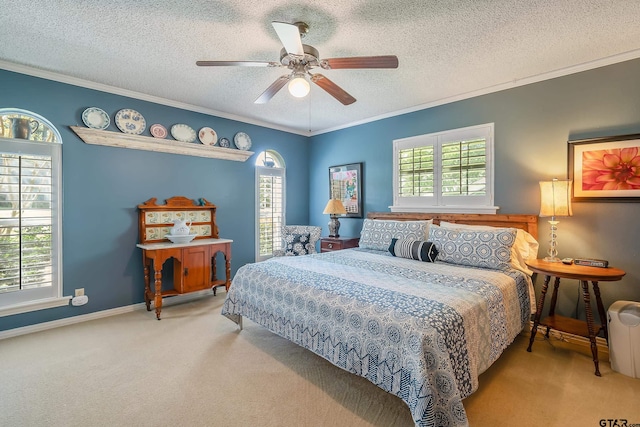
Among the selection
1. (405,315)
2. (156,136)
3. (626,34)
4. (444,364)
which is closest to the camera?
(444,364)

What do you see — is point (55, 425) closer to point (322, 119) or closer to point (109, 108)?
point (109, 108)

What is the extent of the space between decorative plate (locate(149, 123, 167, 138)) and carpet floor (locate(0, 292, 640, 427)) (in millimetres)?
2385

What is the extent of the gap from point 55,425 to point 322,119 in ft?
14.3

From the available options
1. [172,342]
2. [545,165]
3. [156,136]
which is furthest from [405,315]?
[156,136]

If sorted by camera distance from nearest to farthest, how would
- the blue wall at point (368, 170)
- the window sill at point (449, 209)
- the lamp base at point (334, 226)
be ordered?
the blue wall at point (368, 170) → the window sill at point (449, 209) → the lamp base at point (334, 226)

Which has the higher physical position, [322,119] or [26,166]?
[322,119]

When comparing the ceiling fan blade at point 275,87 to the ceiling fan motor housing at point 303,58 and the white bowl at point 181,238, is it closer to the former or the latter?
the ceiling fan motor housing at point 303,58

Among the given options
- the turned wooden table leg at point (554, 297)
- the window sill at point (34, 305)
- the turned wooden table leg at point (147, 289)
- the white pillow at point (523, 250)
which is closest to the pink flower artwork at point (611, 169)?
the white pillow at point (523, 250)

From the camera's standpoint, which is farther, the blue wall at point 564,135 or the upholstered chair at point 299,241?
the upholstered chair at point 299,241

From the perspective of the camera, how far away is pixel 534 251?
3.01 metres

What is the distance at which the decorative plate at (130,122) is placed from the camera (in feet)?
11.7

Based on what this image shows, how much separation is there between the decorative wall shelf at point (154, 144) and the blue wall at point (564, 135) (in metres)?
2.74

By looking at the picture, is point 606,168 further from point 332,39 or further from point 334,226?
point 334,226

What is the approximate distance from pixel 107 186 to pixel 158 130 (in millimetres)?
923
